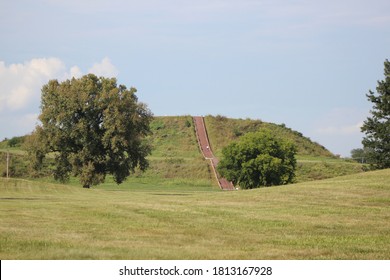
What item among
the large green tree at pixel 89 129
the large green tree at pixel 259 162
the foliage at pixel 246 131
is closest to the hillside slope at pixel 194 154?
the foliage at pixel 246 131

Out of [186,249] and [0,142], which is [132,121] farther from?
[0,142]

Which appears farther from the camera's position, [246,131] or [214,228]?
[246,131]

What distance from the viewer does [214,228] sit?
21250mm

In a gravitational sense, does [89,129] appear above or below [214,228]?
above

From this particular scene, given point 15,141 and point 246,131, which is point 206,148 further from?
point 15,141

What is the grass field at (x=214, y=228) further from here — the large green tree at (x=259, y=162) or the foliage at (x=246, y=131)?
the foliage at (x=246, y=131)

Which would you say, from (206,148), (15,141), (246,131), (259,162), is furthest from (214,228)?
(246,131)

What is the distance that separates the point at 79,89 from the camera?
201 feet

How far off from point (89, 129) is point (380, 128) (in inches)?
1173

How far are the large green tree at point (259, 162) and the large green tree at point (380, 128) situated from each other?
8.61m

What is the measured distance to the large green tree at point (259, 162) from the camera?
68250 mm

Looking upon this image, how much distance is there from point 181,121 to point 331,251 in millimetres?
115098

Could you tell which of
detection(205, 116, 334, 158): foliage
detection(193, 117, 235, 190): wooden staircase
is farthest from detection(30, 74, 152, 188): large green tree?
detection(205, 116, 334, 158): foliage

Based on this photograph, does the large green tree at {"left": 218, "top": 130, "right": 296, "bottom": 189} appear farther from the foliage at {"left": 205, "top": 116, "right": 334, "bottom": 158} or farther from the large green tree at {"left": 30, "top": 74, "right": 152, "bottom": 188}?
the foliage at {"left": 205, "top": 116, "right": 334, "bottom": 158}
